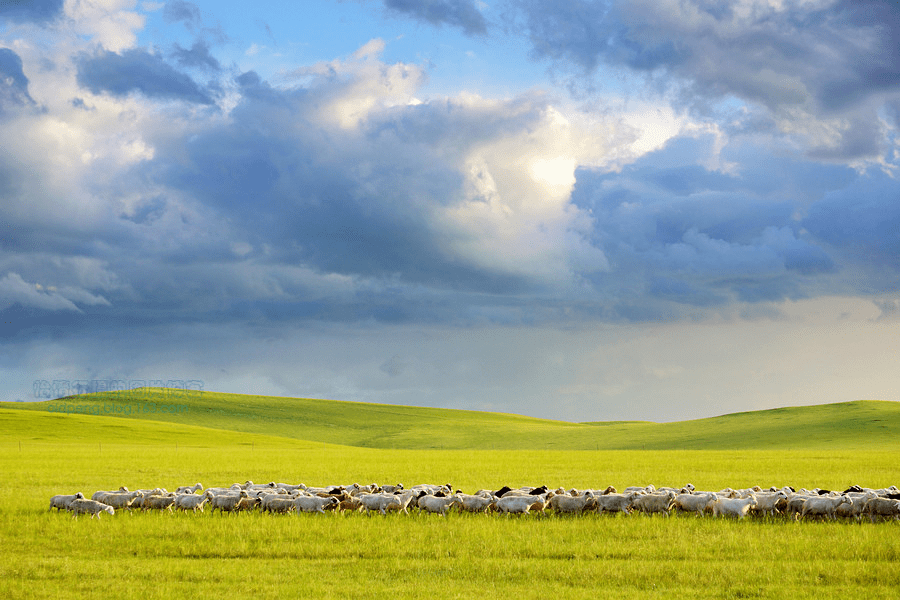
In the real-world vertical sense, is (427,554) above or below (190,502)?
below

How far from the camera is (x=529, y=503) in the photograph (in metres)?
19.7

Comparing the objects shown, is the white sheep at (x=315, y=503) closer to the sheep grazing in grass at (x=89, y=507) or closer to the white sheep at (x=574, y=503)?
the sheep grazing in grass at (x=89, y=507)

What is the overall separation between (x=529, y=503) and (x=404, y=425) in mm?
102976

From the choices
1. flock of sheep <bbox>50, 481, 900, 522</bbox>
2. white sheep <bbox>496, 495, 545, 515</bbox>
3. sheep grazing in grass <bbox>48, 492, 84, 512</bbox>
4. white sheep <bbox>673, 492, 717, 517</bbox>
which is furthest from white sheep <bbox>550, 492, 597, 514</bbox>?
sheep grazing in grass <bbox>48, 492, 84, 512</bbox>

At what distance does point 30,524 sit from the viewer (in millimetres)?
18234

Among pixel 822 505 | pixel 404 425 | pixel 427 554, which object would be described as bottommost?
pixel 404 425

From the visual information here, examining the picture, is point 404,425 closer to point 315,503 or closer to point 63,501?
point 63,501

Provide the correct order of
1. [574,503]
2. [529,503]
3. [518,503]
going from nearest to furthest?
[518,503]
[529,503]
[574,503]

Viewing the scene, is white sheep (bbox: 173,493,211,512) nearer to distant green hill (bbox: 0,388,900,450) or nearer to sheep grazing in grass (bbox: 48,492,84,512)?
sheep grazing in grass (bbox: 48,492,84,512)

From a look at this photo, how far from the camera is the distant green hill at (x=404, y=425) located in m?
79.3

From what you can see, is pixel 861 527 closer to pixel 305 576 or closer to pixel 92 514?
pixel 305 576

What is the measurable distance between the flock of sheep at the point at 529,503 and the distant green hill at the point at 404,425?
52.9m

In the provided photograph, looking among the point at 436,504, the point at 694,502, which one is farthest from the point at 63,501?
the point at 694,502

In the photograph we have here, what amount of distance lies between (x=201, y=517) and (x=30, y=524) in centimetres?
401
